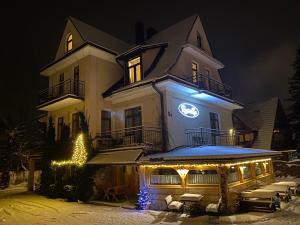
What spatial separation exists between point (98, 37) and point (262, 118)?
21.6 m

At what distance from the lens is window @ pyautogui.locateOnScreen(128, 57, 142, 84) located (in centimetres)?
1927

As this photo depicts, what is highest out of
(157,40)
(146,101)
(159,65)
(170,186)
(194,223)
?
(157,40)

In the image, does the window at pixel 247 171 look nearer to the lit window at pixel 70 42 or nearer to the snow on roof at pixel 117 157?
the snow on roof at pixel 117 157

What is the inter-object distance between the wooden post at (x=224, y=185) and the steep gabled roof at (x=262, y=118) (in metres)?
19.6

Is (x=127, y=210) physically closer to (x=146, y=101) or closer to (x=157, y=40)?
(x=146, y=101)

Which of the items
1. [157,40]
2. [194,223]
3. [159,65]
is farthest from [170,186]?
[157,40]

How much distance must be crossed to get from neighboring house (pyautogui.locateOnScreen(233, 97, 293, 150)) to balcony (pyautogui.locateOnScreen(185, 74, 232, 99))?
9583 mm

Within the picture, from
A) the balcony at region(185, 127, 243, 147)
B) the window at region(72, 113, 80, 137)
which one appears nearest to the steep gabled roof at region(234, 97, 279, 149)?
Answer: the balcony at region(185, 127, 243, 147)

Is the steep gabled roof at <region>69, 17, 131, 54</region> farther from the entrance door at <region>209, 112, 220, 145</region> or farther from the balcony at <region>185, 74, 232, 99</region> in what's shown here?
the entrance door at <region>209, 112, 220, 145</region>

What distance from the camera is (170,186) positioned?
531 inches

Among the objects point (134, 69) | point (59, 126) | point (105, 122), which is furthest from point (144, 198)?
point (59, 126)

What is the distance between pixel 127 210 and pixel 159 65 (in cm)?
971

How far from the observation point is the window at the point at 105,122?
19359 millimetres

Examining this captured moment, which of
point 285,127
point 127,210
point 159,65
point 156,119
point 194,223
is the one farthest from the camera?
point 285,127
